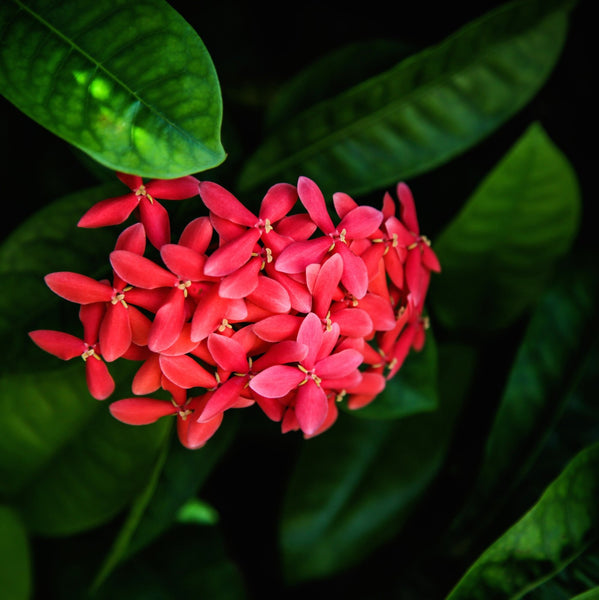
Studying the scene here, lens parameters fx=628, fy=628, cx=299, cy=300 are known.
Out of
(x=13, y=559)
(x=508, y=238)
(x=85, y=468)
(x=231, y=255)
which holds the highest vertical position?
(x=231, y=255)

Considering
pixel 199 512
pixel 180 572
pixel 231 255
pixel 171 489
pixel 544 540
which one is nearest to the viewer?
pixel 231 255

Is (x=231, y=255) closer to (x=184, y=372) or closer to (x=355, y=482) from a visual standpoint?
(x=184, y=372)

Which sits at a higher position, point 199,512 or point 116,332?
point 116,332

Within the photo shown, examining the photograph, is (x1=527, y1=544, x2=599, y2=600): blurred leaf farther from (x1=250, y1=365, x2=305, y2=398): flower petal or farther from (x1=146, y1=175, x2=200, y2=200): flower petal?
(x1=146, y1=175, x2=200, y2=200): flower petal

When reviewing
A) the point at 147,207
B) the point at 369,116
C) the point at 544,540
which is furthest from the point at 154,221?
the point at 544,540

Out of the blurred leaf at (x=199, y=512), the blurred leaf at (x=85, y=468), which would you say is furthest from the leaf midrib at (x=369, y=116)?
the blurred leaf at (x=199, y=512)

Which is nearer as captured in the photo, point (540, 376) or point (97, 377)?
point (97, 377)

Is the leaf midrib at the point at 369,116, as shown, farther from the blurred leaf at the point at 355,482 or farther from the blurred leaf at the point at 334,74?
the blurred leaf at the point at 355,482
